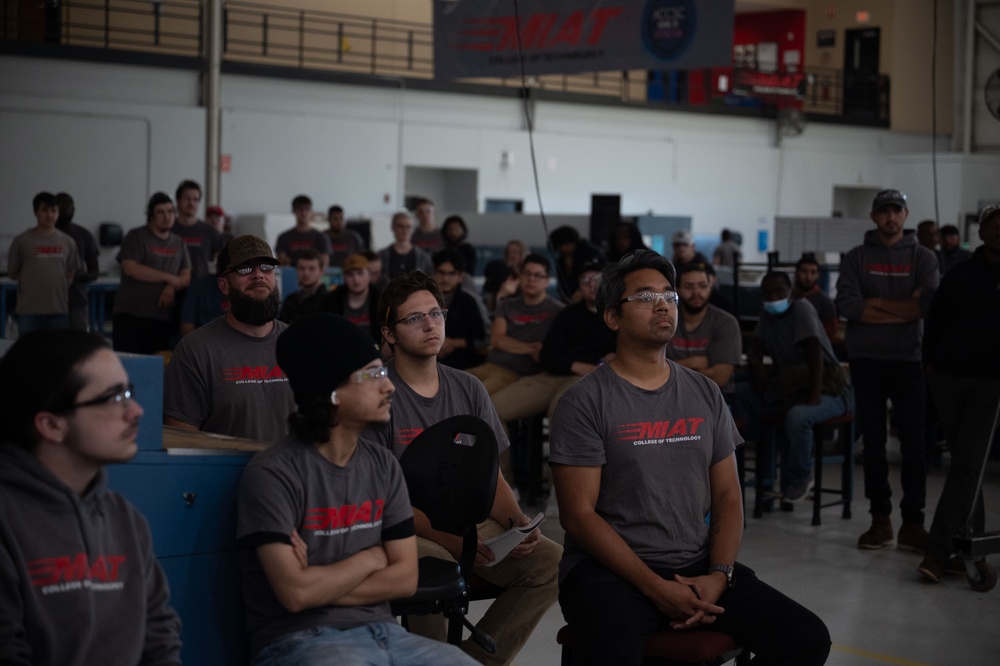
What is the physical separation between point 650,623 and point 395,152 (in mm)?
15955

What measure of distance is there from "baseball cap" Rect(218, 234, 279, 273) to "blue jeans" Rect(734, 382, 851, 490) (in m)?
3.73

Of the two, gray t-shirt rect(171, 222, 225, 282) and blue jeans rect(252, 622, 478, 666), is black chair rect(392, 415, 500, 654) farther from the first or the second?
gray t-shirt rect(171, 222, 225, 282)

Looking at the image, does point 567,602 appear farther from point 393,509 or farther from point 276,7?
point 276,7

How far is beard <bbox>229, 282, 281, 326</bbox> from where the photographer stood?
12.7 ft

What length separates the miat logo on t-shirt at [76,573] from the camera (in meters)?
2.07

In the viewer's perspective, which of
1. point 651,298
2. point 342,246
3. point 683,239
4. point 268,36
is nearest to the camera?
point 651,298

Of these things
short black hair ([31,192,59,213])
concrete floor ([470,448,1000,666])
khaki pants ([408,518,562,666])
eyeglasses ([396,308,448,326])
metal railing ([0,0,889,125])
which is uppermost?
metal railing ([0,0,889,125])

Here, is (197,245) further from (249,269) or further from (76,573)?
(76,573)

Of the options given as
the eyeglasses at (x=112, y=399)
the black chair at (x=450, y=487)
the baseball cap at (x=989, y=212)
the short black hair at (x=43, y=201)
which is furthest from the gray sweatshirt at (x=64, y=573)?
the short black hair at (x=43, y=201)

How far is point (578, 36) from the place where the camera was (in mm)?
9328

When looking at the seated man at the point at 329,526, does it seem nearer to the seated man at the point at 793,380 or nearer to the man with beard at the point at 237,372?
the man with beard at the point at 237,372

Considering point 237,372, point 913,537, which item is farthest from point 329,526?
point 913,537

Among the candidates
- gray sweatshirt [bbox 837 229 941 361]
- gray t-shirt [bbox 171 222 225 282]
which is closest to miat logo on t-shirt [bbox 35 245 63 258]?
gray t-shirt [bbox 171 222 225 282]

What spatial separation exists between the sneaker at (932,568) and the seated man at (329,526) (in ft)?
11.6
